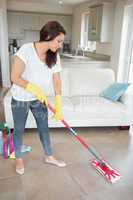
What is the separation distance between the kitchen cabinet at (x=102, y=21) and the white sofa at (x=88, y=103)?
1.43m

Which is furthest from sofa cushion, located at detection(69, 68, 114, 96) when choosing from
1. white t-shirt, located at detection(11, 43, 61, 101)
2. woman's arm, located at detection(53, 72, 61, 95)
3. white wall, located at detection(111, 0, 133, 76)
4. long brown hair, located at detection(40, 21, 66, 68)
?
long brown hair, located at detection(40, 21, 66, 68)

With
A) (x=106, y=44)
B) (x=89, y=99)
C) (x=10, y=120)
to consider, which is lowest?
(x=10, y=120)

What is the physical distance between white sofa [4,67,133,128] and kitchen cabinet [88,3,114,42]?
143cm

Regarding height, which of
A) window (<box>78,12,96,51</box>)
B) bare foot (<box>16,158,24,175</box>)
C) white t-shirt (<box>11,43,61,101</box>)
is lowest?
bare foot (<box>16,158,24,175</box>)

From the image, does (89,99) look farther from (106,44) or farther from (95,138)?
(106,44)

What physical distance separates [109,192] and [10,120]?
1551 mm

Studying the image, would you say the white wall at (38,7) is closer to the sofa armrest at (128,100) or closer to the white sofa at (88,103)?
the white sofa at (88,103)

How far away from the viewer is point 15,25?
5.93m

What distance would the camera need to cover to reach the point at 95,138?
8.93 ft

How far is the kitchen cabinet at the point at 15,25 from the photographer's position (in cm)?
584

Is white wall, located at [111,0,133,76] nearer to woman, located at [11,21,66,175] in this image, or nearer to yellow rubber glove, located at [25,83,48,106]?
woman, located at [11,21,66,175]

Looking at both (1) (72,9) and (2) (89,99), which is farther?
(1) (72,9)

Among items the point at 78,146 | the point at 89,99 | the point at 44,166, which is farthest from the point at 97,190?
the point at 89,99

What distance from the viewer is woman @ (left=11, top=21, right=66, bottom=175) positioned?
1546 millimetres
